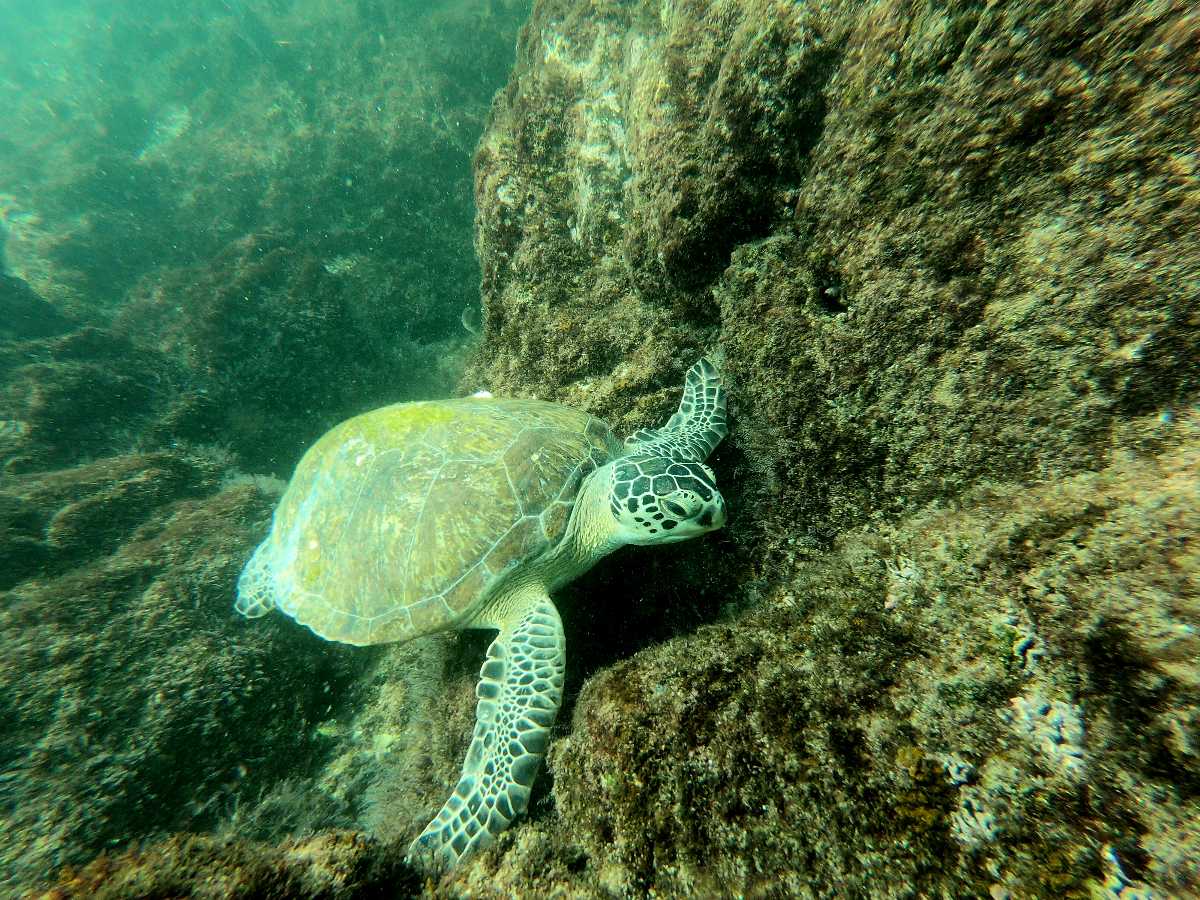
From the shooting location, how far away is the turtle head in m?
2.24

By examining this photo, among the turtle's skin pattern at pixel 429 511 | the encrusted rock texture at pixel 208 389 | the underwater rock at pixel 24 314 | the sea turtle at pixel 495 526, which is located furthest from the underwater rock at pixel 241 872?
the underwater rock at pixel 24 314

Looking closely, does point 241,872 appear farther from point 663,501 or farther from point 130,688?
point 130,688

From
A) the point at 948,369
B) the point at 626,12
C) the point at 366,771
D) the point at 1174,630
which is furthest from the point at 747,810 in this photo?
the point at 626,12

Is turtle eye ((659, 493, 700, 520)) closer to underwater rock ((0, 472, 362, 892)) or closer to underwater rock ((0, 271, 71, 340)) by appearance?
underwater rock ((0, 472, 362, 892))

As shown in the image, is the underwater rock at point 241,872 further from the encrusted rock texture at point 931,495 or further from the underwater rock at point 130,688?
the underwater rock at point 130,688

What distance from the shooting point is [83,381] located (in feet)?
22.7

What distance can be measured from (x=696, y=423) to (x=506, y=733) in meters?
2.02

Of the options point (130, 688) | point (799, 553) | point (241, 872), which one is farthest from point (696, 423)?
point (130, 688)

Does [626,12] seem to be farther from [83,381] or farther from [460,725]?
[83,381]

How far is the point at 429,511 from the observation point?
2.70 meters

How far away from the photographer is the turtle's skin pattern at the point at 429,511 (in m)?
2.60

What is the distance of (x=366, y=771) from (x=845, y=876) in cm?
344

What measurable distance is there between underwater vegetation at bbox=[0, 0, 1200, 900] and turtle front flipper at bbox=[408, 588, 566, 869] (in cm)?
13

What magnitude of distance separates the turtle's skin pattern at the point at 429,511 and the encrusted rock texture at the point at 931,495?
0.99 metres
